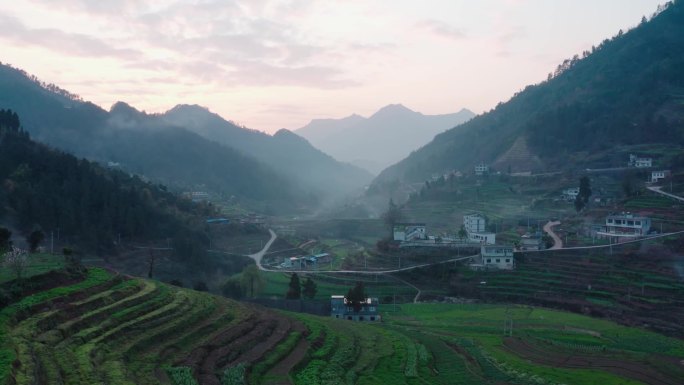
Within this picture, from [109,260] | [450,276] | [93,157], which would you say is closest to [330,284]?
[450,276]

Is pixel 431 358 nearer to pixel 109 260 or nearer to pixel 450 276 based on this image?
pixel 450 276

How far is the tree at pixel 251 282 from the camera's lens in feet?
124

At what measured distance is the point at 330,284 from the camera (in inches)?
1697

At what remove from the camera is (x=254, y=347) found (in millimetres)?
19438

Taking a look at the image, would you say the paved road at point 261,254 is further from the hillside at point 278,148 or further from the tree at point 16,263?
the hillside at point 278,148

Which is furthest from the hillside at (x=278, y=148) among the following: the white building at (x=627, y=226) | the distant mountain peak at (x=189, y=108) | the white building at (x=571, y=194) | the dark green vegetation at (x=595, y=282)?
the dark green vegetation at (x=595, y=282)

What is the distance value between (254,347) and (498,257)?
26.5 m

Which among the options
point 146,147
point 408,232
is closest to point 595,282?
point 408,232

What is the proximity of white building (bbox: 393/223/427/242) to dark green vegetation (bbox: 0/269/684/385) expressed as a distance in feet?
70.8

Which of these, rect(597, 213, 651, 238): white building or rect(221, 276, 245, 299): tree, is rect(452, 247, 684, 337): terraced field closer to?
rect(597, 213, 651, 238): white building

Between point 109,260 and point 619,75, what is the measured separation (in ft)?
268

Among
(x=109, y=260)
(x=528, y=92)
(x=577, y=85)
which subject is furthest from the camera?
(x=528, y=92)

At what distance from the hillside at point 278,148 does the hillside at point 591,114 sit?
4809cm

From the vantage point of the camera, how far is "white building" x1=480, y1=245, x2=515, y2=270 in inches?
1645
